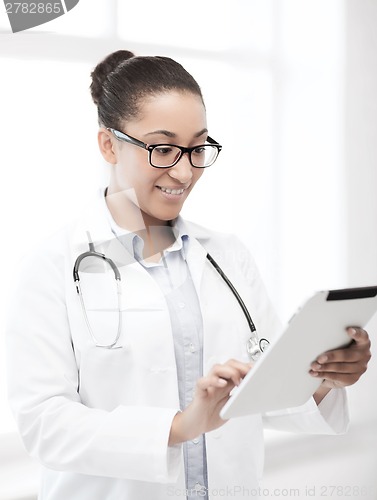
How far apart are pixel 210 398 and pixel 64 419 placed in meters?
0.23

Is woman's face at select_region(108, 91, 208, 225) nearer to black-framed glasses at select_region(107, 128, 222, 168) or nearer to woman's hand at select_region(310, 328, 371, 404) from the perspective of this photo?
black-framed glasses at select_region(107, 128, 222, 168)

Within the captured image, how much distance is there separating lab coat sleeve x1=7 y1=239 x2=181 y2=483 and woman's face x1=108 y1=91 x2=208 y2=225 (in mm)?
251

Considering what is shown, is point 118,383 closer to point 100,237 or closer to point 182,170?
point 100,237

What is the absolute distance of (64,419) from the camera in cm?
103

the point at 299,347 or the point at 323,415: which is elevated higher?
the point at 299,347

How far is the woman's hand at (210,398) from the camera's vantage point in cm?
94

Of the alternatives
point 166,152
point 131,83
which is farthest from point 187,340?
point 131,83

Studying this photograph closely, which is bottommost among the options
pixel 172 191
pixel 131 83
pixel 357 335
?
pixel 357 335

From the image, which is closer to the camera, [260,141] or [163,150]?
[163,150]

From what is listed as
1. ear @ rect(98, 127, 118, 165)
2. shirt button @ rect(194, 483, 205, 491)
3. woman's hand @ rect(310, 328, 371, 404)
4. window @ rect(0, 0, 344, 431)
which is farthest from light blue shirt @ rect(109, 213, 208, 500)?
window @ rect(0, 0, 344, 431)

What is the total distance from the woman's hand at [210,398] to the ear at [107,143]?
1.48 feet

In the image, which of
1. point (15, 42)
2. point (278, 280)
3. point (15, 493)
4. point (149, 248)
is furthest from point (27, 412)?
point (278, 280)

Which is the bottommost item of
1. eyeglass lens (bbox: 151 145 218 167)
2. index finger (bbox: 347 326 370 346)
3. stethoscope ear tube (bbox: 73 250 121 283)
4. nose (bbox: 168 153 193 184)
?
index finger (bbox: 347 326 370 346)

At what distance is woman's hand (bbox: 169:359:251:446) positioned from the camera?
0.94 meters
